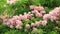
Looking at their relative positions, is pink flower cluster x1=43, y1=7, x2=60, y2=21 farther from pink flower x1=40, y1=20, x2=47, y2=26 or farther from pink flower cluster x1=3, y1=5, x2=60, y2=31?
pink flower x1=40, y1=20, x2=47, y2=26

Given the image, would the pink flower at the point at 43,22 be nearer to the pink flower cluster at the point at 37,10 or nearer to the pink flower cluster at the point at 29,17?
the pink flower cluster at the point at 29,17

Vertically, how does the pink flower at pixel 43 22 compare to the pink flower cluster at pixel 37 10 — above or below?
below

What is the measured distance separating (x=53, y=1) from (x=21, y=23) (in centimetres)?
114

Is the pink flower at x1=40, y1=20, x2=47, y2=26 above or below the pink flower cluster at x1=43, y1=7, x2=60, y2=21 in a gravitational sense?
below

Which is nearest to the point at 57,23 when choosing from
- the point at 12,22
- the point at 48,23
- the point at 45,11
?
the point at 48,23

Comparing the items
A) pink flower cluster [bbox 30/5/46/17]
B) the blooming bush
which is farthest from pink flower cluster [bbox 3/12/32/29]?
pink flower cluster [bbox 30/5/46/17]

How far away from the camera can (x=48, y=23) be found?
4.53m

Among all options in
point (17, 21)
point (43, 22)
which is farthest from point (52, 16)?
point (17, 21)

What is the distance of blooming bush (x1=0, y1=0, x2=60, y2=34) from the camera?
4430mm

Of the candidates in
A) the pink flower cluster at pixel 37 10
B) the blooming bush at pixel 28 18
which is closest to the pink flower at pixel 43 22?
the blooming bush at pixel 28 18

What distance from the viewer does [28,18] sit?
4.69 m

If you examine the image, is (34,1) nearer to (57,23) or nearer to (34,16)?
(34,16)

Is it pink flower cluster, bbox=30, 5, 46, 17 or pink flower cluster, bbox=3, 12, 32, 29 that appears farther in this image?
pink flower cluster, bbox=30, 5, 46, 17

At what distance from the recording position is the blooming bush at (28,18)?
4.43m
